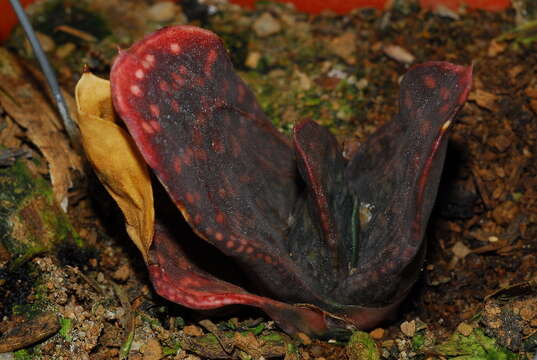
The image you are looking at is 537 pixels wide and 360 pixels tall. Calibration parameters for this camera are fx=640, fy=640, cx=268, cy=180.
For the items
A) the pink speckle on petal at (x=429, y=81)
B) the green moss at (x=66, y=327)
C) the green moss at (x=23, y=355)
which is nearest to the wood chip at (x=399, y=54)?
the pink speckle on petal at (x=429, y=81)

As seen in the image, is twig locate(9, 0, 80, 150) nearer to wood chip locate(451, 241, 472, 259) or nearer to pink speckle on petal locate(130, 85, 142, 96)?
pink speckle on petal locate(130, 85, 142, 96)

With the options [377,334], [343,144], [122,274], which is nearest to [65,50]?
[122,274]

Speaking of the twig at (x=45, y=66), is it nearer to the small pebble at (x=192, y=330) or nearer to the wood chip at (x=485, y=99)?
the small pebble at (x=192, y=330)

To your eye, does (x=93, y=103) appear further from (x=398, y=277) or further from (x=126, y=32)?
(x=126, y=32)

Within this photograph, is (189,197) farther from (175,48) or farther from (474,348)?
(474,348)

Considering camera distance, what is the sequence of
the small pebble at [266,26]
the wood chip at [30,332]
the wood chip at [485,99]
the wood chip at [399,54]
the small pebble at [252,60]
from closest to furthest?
the wood chip at [30,332] → the wood chip at [485,99] → the wood chip at [399,54] → the small pebble at [252,60] → the small pebble at [266,26]

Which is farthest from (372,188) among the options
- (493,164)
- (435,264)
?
(493,164)
